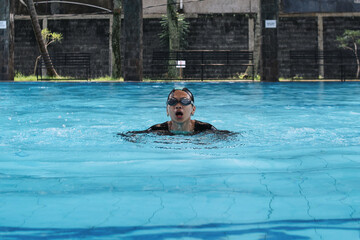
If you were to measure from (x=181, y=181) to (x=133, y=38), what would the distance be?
14434 mm

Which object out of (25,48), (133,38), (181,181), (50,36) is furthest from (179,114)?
(50,36)

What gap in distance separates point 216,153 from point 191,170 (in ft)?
2.78

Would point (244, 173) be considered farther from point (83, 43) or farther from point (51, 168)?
point (83, 43)

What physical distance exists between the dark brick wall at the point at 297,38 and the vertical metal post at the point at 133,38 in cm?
667

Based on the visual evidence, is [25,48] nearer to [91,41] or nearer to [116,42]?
[91,41]

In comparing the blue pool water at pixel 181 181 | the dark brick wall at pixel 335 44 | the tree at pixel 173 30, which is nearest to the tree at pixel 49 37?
the tree at pixel 173 30

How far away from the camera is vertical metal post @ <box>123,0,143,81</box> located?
1764cm

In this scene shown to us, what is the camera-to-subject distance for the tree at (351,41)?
68.4 ft

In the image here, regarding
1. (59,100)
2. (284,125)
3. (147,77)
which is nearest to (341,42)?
(147,77)

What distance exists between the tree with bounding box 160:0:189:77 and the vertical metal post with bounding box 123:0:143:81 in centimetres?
337

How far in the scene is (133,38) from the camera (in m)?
17.8

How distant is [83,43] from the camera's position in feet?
72.4

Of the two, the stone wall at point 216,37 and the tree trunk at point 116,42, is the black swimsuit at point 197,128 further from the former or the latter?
the stone wall at point 216,37

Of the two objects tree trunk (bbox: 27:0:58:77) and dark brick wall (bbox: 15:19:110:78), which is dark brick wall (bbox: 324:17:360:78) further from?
tree trunk (bbox: 27:0:58:77)
